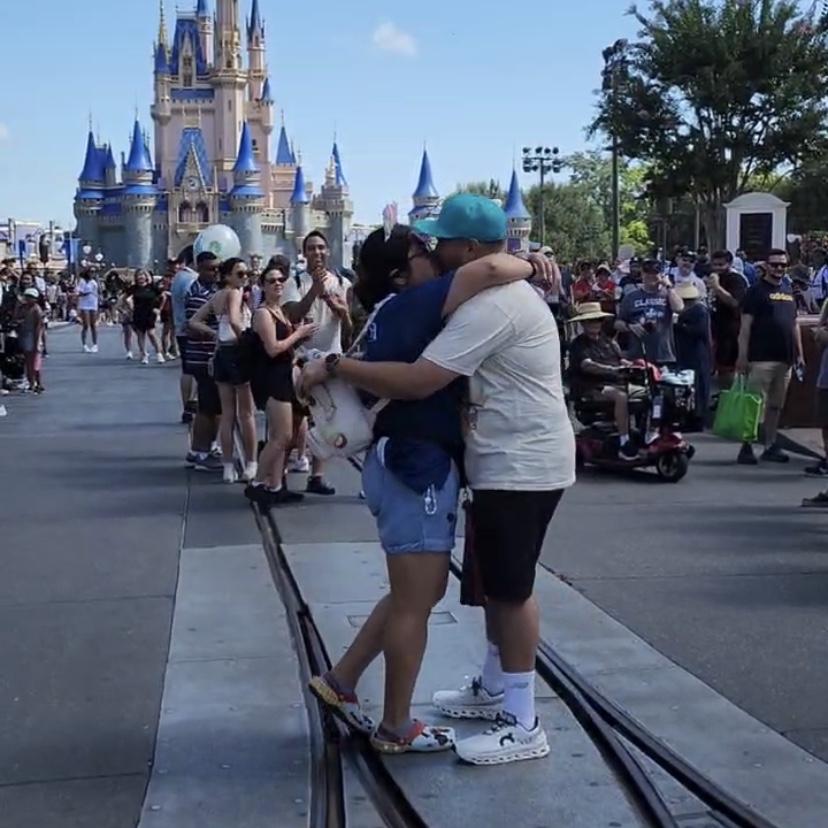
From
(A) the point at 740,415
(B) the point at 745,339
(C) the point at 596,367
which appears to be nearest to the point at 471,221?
(C) the point at 596,367

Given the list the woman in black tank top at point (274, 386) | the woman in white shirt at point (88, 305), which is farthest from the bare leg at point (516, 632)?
the woman in white shirt at point (88, 305)

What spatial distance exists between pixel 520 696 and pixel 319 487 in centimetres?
572

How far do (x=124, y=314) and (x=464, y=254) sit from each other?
25.9 m

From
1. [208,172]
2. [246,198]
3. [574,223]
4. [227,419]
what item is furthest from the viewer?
[208,172]

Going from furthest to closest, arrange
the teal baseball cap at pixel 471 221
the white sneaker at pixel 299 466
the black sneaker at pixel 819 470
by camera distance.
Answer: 1. the white sneaker at pixel 299 466
2. the black sneaker at pixel 819 470
3. the teal baseball cap at pixel 471 221

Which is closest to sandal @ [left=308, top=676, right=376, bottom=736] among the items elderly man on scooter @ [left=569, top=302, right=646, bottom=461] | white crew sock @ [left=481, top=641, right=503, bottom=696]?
white crew sock @ [left=481, top=641, right=503, bottom=696]

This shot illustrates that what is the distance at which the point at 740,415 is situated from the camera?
12078 mm

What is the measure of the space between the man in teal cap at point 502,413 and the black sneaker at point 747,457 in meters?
7.79

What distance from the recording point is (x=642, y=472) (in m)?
11.8

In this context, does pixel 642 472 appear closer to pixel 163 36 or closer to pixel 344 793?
pixel 344 793

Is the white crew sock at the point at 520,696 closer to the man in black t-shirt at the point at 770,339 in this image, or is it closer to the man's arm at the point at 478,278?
the man's arm at the point at 478,278

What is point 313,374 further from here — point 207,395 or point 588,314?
point 588,314

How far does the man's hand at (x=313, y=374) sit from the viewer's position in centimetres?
477

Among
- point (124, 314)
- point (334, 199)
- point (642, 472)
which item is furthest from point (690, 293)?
point (334, 199)
